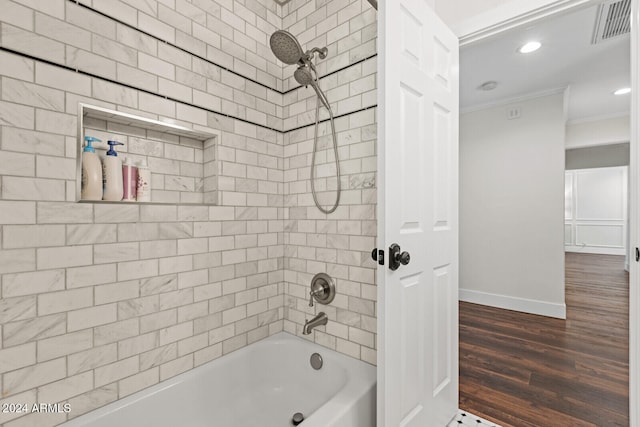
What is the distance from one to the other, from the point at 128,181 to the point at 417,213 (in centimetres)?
132

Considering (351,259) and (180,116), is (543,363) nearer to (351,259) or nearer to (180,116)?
(351,259)

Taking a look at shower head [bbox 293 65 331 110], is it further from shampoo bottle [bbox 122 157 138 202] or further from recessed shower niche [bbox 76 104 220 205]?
shampoo bottle [bbox 122 157 138 202]

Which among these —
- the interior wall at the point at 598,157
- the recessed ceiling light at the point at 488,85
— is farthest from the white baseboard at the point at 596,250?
the recessed ceiling light at the point at 488,85

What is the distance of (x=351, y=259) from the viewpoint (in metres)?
1.65

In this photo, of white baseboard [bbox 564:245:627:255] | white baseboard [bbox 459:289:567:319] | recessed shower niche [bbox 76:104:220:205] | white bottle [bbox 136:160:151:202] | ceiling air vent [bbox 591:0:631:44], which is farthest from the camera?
white baseboard [bbox 564:245:627:255]

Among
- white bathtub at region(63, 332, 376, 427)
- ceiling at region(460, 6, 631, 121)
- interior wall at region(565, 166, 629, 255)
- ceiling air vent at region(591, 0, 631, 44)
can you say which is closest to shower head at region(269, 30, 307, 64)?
ceiling at region(460, 6, 631, 121)

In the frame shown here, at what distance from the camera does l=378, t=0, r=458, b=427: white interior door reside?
113 centimetres

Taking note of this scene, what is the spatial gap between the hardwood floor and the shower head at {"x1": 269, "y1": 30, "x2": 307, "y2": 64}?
232 cm

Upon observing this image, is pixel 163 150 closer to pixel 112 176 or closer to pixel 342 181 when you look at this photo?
pixel 112 176

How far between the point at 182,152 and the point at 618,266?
8.08m

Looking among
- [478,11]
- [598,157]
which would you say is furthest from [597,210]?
[478,11]

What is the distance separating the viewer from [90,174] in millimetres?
1189

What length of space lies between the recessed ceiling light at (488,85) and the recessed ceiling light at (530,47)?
0.59m

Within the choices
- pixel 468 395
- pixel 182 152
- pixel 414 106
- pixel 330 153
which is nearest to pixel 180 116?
pixel 182 152
